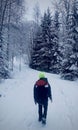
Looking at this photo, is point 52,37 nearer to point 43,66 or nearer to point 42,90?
point 43,66

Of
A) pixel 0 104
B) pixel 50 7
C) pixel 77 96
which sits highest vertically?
pixel 50 7

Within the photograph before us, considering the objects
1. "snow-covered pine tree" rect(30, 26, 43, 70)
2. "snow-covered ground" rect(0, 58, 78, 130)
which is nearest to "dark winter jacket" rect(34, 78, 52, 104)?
"snow-covered ground" rect(0, 58, 78, 130)

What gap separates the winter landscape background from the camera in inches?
363

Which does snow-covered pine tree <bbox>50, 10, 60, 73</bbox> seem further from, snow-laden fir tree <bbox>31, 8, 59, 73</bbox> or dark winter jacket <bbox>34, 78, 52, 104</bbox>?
dark winter jacket <bbox>34, 78, 52, 104</bbox>

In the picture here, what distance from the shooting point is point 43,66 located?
1258 inches

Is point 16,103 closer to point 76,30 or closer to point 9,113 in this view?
point 9,113

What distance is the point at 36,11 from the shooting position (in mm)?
40531

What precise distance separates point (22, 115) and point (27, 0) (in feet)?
68.3

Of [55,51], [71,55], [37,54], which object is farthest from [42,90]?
[37,54]

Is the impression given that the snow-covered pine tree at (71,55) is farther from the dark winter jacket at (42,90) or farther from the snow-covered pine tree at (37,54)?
the dark winter jacket at (42,90)

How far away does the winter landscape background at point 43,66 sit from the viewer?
30.2 ft

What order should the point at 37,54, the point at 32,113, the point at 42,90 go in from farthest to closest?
the point at 37,54, the point at 32,113, the point at 42,90

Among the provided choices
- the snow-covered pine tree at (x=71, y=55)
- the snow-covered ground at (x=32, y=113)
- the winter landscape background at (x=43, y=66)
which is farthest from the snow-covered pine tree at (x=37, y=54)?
the snow-covered ground at (x=32, y=113)

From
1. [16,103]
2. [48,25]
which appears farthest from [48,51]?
[16,103]
